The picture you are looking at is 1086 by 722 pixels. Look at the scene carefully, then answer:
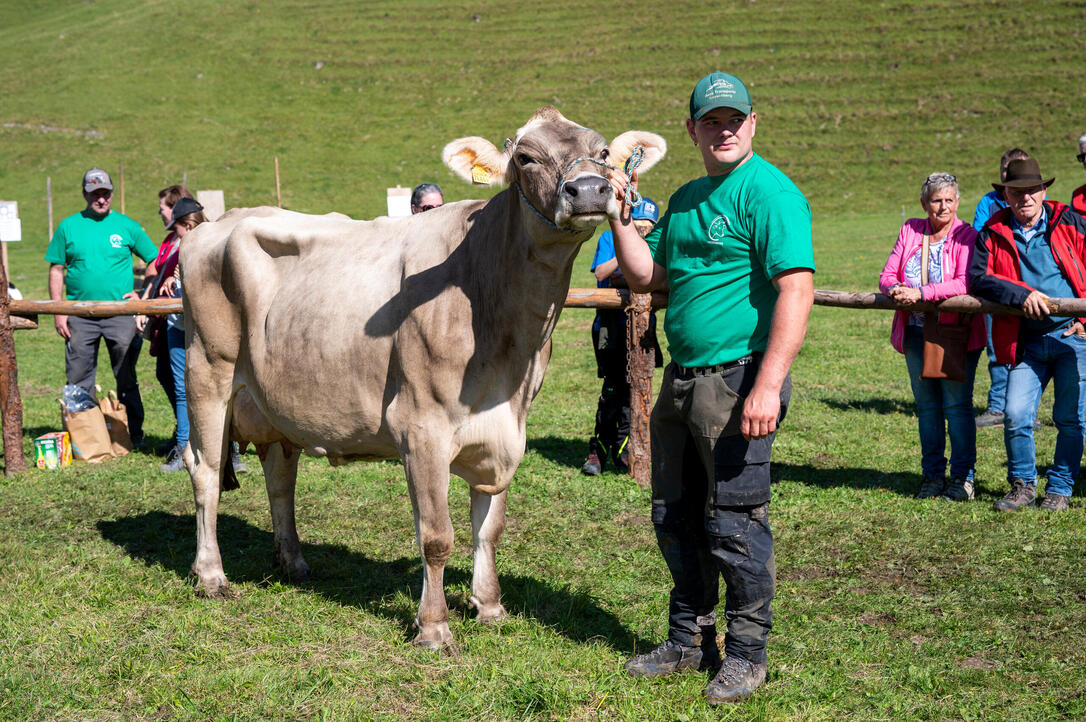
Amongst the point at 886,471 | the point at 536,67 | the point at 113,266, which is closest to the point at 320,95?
the point at 536,67

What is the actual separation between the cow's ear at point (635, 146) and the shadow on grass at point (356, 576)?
216 centimetres

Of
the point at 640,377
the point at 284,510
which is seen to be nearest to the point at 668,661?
the point at 284,510

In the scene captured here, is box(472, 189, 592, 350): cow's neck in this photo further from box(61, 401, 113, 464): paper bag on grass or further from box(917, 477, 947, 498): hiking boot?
box(61, 401, 113, 464): paper bag on grass

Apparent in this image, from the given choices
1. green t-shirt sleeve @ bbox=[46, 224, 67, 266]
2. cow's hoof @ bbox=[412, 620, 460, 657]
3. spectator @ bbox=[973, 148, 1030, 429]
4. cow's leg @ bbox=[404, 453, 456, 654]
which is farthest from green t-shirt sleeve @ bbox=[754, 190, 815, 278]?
green t-shirt sleeve @ bbox=[46, 224, 67, 266]

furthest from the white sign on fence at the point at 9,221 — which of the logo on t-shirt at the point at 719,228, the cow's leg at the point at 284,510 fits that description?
the logo on t-shirt at the point at 719,228

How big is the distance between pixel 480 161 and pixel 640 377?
3.55m

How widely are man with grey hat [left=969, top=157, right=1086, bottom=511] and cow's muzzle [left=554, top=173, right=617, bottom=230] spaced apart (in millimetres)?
3787

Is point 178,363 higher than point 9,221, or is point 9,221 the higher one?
point 9,221

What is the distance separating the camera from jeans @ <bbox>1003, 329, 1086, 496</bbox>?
656 centimetres

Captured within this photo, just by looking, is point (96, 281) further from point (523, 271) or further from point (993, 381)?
point (993, 381)

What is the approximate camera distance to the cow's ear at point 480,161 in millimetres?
4250

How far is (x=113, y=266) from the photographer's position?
30.2 ft

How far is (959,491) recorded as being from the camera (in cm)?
694

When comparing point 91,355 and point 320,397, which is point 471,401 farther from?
point 91,355
